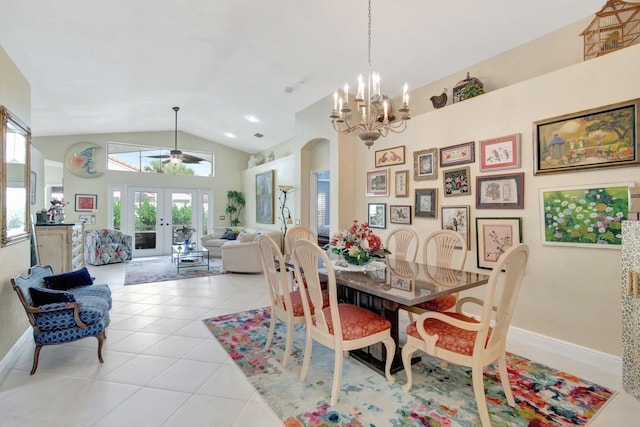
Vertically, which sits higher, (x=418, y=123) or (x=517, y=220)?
(x=418, y=123)

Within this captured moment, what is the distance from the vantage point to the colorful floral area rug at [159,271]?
18.2 feet

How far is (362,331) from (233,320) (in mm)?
1970

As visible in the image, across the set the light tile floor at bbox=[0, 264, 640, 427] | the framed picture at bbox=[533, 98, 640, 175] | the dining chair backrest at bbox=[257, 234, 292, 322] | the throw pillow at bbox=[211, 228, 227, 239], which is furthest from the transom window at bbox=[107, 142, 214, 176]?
the framed picture at bbox=[533, 98, 640, 175]

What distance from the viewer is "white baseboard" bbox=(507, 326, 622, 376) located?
2389mm

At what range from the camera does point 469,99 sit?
3.37 m

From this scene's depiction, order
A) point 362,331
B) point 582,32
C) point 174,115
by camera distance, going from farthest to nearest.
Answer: point 174,115
point 582,32
point 362,331

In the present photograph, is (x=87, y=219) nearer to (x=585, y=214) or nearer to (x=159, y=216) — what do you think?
(x=159, y=216)

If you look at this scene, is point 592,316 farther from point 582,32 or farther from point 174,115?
point 174,115

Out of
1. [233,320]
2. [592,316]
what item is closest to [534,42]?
[592,316]

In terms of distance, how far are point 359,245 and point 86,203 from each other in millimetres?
8016

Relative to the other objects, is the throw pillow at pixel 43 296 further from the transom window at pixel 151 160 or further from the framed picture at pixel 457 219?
the transom window at pixel 151 160

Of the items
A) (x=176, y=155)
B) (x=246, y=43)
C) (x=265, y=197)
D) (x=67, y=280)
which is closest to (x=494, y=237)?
(x=246, y=43)

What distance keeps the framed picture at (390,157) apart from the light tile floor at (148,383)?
8.33ft

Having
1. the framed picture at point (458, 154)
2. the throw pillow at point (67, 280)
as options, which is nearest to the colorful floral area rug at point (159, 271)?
the throw pillow at point (67, 280)
